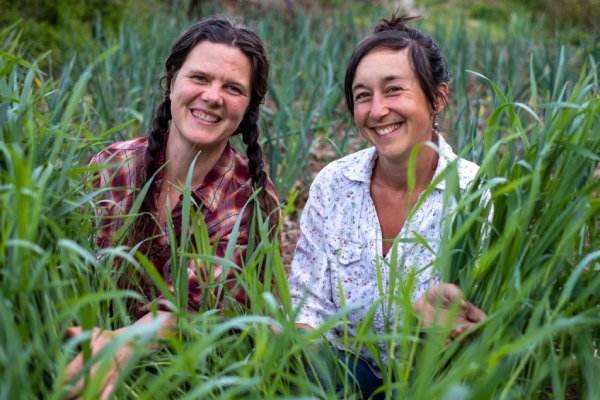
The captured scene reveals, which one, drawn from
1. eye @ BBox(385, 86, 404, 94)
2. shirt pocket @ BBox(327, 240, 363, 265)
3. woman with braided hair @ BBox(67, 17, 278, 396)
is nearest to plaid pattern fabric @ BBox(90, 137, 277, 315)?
woman with braided hair @ BBox(67, 17, 278, 396)

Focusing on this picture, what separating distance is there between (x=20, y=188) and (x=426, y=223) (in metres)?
1.11

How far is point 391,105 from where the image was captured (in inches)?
79.1

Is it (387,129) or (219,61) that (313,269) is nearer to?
(387,129)

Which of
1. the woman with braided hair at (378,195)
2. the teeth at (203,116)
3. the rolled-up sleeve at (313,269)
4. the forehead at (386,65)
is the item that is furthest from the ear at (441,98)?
the teeth at (203,116)

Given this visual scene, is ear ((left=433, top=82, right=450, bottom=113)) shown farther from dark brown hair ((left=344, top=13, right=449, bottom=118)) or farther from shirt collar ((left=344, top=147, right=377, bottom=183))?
shirt collar ((left=344, top=147, right=377, bottom=183))

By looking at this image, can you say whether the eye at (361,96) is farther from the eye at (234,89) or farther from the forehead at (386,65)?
the eye at (234,89)

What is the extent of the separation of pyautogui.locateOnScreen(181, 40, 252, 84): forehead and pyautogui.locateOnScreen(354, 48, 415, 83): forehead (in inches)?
13.1

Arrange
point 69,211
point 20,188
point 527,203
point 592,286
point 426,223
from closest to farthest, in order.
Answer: point 20,188 < point 592,286 < point 527,203 < point 69,211 < point 426,223

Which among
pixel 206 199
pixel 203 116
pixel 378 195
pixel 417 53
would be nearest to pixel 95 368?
pixel 206 199

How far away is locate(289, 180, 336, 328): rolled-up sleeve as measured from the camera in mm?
2031

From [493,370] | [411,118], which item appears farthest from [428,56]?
[493,370]

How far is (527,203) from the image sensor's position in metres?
1.43

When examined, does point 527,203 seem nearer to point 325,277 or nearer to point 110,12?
point 325,277

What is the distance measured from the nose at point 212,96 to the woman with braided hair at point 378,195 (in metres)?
0.37
